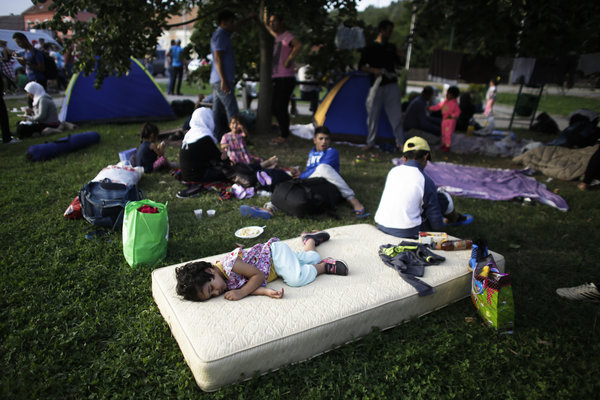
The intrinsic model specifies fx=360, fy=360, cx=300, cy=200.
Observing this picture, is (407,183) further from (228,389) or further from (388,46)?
(388,46)

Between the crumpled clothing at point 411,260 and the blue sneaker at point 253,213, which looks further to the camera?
the blue sneaker at point 253,213

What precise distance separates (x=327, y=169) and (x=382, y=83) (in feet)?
11.9

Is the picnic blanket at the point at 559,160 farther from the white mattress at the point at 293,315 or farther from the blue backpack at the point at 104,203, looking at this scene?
the blue backpack at the point at 104,203

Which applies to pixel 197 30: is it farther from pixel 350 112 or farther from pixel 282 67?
pixel 350 112

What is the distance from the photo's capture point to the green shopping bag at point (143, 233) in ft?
10.3

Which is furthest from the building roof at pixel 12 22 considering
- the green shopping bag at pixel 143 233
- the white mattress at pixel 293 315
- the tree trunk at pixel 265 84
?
the white mattress at pixel 293 315

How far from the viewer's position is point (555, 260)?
3654 millimetres

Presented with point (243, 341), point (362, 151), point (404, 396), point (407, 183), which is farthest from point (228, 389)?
point (362, 151)

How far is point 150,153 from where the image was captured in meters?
5.73

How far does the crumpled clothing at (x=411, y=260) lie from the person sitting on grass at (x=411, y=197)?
0.29m

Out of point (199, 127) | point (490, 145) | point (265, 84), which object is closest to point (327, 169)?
point (199, 127)

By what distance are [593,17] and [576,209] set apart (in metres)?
3.63

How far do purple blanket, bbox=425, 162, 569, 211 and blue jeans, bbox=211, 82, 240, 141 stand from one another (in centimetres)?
386

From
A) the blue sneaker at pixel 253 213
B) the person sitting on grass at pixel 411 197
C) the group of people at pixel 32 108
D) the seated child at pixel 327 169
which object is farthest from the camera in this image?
the group of people at pixel 32 108
